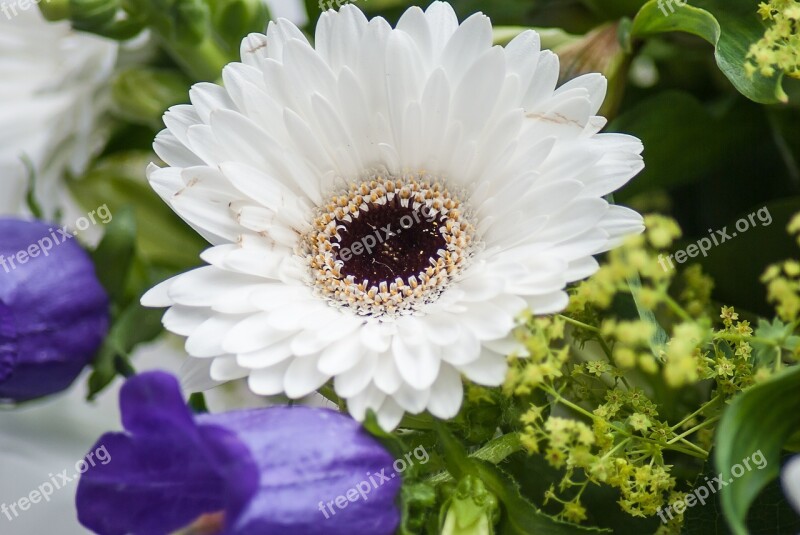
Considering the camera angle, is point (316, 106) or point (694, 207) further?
point (694, 207)

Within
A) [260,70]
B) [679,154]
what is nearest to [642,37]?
[679,154]

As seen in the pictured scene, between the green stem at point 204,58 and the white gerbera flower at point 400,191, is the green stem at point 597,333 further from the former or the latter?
the green stem at point 204,58

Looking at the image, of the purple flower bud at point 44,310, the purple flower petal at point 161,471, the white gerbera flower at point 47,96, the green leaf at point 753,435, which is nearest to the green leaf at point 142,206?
the white gerbera flower at point 47,96

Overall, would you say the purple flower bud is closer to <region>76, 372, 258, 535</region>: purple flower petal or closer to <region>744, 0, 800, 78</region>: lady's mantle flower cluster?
<region>76, 372, 258, 535</region>: purple flower petal

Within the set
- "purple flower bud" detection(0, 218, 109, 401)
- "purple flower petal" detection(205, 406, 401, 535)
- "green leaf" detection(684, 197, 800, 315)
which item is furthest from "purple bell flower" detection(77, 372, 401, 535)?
"green leaf" detection(684, 197, 800, 315)

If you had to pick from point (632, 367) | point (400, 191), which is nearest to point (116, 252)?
point (400, 191)

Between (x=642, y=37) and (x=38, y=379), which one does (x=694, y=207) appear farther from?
(x=38, y=379)
